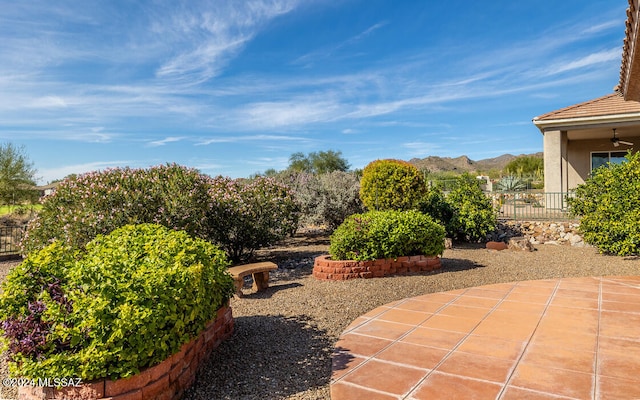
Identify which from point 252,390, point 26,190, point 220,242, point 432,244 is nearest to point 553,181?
point 432,244

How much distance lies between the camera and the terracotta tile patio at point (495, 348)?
2.83 m

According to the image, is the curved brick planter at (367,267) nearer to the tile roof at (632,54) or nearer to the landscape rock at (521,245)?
the landscape rock at (521,245)

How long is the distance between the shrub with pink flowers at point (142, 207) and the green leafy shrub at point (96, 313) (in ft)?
12.3

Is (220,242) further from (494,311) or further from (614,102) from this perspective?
(614,102)

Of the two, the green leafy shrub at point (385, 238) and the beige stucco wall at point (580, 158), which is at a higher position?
the beige stucco wall at point (580, 158)

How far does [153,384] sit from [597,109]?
48.1 feet

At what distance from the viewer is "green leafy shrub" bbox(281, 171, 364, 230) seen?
38.3 feet

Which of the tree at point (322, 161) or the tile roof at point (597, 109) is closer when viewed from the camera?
the tile roof at point (597, 109)

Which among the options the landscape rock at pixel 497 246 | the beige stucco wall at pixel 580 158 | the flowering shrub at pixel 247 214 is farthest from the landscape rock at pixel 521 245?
the beige stucco wall at pixel 580 158

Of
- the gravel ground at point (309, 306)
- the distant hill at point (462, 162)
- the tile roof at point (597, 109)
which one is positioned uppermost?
the distant hill at point (462, 162)

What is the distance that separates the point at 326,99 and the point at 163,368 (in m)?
15.7

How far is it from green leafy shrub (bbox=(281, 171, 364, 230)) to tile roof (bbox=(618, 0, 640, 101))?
707 centimetres

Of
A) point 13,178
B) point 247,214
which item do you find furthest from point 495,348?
point 13,178

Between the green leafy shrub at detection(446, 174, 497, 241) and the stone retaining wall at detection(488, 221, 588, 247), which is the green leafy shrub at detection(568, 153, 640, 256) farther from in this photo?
the green leafy shrub at detection(446, 174, 497, 241)
